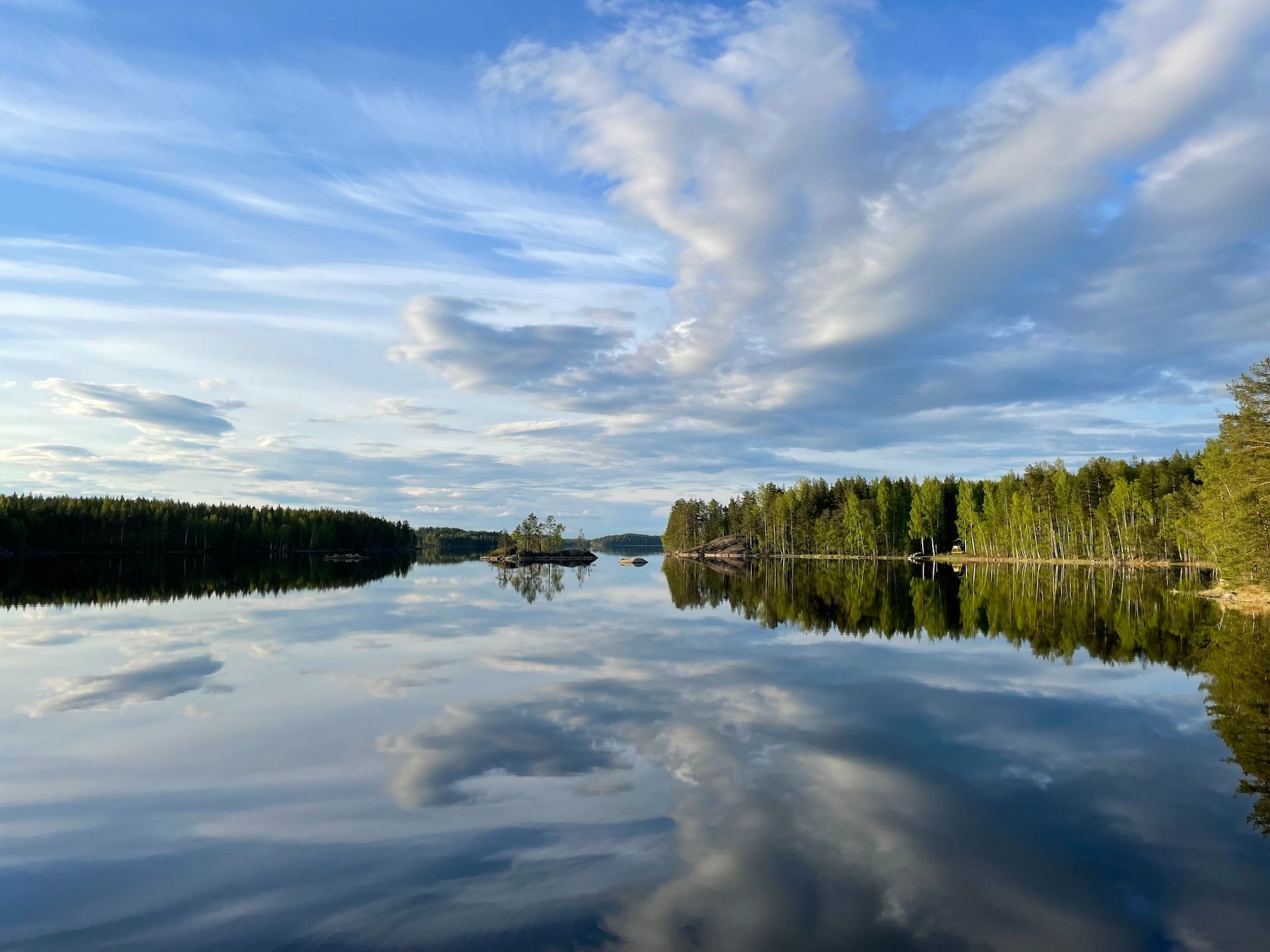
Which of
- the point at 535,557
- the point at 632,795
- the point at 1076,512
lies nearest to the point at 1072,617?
the point at 632,795

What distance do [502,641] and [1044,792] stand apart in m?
25.1

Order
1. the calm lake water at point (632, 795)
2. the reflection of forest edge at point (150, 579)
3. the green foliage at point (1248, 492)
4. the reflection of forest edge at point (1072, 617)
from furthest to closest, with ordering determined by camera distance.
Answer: the reflection of forest edge at point (150, 579)
the green foliage at point (1248, 492)
the reflection of forest edge at point (1072, 617)
the calm lake water at point (632, 795)

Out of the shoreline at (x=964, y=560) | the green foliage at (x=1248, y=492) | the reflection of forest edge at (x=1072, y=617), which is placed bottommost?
the reflection of forest edge at (x=1072, y=617)

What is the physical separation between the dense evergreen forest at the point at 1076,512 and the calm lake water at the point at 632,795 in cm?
2156

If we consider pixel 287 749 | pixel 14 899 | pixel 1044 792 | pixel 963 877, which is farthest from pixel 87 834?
pixel 1044 792

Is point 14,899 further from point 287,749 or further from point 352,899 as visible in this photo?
point 287,749

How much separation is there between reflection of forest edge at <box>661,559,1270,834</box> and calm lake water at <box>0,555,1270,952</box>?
1.12 feet

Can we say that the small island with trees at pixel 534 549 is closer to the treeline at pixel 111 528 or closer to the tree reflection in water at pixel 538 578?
the tree reflection in water at pixel 538 578

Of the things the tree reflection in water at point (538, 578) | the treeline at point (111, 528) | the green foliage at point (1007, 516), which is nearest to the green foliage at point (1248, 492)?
the green foliage at point (1007, 516)

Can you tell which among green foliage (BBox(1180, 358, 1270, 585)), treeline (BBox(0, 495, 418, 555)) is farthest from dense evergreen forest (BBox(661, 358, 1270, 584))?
treeline (BBox(0, 495, 418, 555))

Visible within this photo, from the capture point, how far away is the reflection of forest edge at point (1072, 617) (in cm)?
2134

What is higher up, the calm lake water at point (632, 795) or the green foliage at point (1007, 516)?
the green foliage at point (1007, 516)

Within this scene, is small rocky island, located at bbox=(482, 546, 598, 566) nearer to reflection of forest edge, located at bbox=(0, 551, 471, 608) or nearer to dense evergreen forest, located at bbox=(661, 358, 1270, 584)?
reflection of forest edge, located at bbox=(0, 551, 471, 608)

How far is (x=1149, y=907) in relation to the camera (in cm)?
955
